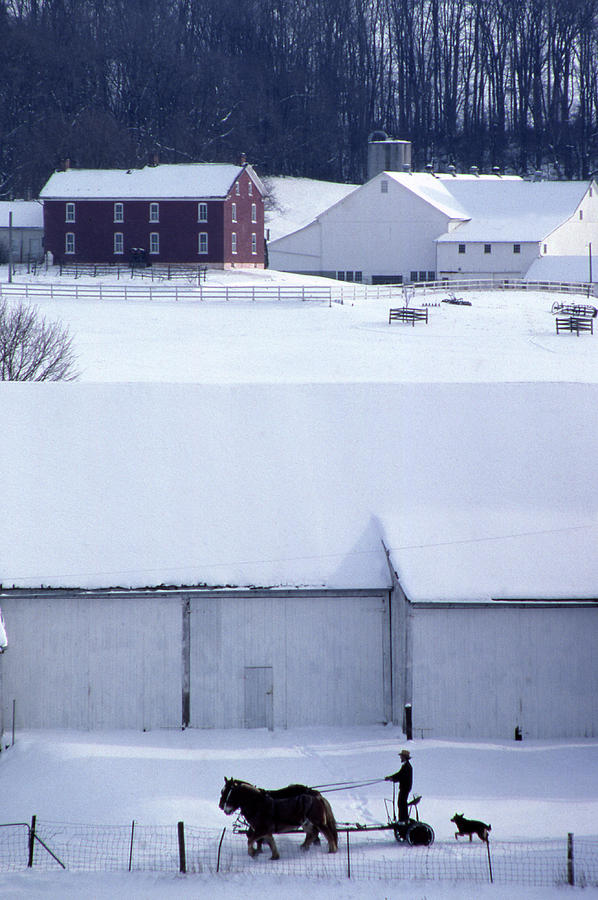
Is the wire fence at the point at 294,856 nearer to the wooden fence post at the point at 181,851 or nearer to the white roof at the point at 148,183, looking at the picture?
the wooden fence post at the point at 181,851

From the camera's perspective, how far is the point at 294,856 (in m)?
11.3

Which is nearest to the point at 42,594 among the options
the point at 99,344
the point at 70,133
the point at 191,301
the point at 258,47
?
the point at 99,344

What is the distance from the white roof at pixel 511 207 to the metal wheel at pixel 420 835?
56.9m

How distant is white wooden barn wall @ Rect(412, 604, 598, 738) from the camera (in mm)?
15016

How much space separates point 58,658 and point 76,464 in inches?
138

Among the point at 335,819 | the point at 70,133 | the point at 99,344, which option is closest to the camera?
the point at 335,819

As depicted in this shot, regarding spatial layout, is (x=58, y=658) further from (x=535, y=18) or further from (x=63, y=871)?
(x=535, y=18)

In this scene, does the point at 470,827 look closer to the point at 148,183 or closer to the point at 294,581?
the point at 294,581

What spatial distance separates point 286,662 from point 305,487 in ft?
10.0

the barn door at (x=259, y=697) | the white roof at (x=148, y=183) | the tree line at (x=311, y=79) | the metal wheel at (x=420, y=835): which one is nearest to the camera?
the metal wheel at (x=420, y=835)

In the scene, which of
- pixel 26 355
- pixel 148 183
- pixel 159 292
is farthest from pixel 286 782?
pixel 148 183

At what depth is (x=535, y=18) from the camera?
378 ft

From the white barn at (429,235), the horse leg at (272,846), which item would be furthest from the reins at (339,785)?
the white barn at (429,235)

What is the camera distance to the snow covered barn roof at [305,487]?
15.7 meters
